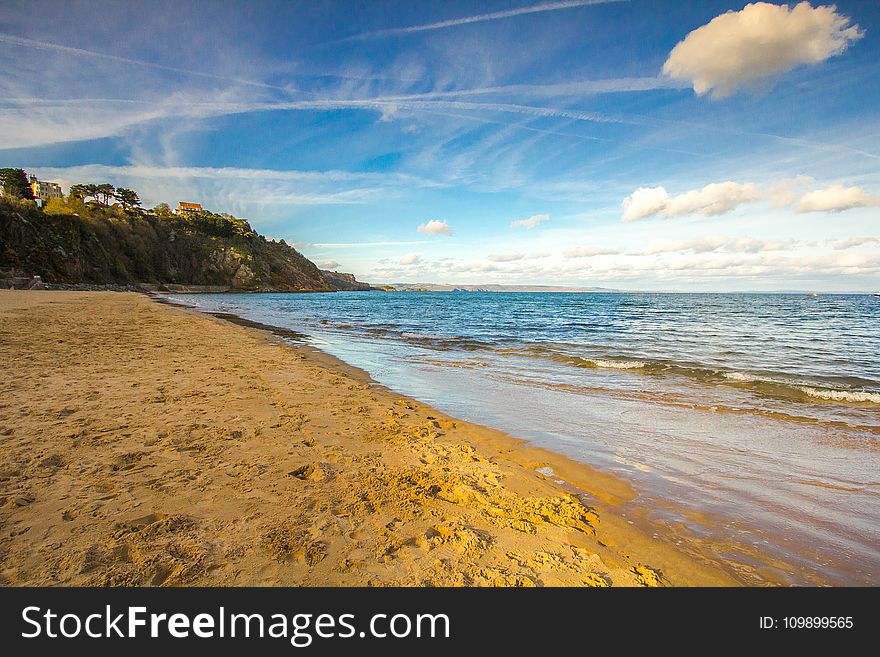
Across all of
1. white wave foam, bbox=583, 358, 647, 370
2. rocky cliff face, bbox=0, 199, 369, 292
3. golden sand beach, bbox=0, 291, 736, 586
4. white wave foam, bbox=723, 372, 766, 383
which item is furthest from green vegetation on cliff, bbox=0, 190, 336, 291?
white wave foam, bbox=723, 372, 766, 383

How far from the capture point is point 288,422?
5.95 metres

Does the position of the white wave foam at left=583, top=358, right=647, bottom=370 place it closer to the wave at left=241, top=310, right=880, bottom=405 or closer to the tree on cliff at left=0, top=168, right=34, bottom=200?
the wave at left=241, top=310, right=880, bottom=405

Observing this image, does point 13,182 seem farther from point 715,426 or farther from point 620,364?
point 715,426

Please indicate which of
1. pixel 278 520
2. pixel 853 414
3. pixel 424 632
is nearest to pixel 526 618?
pixel 424 632

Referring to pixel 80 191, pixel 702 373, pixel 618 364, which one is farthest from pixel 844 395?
pixel 80 191

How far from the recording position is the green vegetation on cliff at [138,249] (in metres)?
55.3

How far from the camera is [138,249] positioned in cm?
8225

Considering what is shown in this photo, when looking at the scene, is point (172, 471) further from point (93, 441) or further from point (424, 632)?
point (424, 632)

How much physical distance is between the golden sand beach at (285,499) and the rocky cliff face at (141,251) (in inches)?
2494

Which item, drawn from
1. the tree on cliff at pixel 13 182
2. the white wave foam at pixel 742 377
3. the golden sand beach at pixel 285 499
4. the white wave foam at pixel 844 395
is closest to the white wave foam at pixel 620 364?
the white wave foam at pixel 742 377

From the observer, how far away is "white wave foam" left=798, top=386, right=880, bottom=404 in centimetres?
883

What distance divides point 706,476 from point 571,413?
2.86 m

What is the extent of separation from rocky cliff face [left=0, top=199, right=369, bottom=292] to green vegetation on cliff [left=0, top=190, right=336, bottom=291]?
128 mm

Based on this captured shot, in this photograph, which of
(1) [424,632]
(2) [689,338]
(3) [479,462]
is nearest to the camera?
(1) [424,632]
